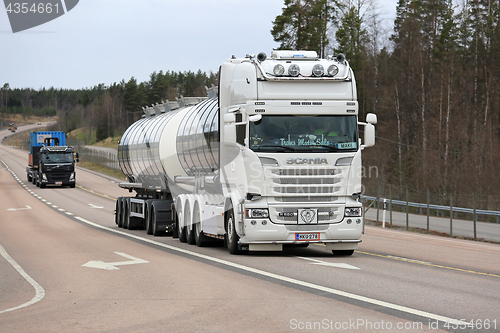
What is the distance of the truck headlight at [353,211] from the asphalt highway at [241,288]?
980 millimetres

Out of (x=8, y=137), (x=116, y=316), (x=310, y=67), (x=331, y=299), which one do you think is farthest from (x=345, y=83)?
(x=8, y=137)

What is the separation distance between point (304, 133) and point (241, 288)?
466 centimetres

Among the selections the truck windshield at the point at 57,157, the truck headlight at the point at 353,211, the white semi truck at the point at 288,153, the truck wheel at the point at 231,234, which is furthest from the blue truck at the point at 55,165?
the truck headlight at the point at 353,211

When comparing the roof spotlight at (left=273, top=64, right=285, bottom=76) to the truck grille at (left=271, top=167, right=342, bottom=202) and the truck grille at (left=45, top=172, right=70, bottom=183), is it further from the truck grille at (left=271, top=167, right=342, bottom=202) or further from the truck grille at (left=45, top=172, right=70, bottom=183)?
the truck grille at (left=45, top=172, right=70, bottom=183)

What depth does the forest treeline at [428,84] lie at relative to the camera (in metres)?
45.9

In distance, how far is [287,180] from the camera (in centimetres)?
1388

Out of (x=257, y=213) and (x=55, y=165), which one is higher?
(x=257, y=213)

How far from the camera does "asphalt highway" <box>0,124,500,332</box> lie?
7809mm

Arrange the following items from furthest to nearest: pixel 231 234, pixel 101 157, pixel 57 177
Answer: pixel 101 157
pixel 57 177
pixel 231 234

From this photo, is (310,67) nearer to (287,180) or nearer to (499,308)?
(287,180)

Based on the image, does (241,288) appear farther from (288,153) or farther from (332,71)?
(332,71)

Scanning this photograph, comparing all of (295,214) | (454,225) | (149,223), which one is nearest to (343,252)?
(295,214)

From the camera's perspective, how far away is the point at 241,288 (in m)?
10.4

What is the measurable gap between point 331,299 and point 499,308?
2.17 meters
